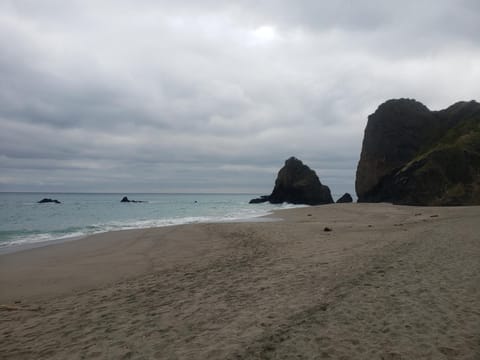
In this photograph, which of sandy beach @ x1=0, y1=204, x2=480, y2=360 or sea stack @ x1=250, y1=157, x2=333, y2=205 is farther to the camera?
sea stack @ x1=250, y1=157, x2=333, y2=205

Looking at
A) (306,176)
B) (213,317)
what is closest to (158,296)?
(213,317)

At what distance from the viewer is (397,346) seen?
15.3 feet

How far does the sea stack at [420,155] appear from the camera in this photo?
42.4m

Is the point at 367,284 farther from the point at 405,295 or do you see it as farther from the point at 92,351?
the point at 92,351

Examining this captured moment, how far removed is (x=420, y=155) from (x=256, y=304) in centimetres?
5418

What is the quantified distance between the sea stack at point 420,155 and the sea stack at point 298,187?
2097 centimetres

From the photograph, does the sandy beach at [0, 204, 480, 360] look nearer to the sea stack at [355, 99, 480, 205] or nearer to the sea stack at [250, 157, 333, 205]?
the sea stack at [355, 99, 480, 205]

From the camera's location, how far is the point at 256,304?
22.4ft

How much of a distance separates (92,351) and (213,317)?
2.12m

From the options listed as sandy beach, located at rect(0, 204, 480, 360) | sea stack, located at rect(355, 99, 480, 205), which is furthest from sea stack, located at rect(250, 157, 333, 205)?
sandy beach, located at rect(0, 204, 480, 360)

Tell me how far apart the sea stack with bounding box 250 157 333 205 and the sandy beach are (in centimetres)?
6991

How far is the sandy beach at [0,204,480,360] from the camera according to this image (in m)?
4.90

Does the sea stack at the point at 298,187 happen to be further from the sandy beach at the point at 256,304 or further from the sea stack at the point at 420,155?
the sandy beach at the point at 256,304

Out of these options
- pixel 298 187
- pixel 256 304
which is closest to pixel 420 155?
pixel 298 187
